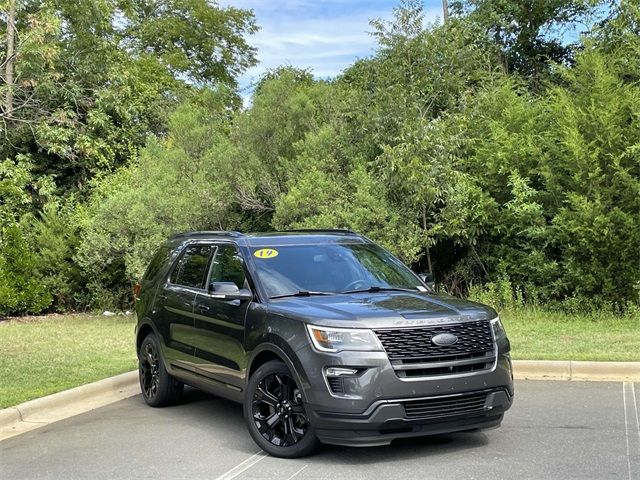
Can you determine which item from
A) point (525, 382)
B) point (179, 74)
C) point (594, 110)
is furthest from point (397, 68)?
point (179, 74)

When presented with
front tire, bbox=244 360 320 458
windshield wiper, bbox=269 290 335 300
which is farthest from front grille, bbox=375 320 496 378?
windshield wiper, bbox=269 290 335 300

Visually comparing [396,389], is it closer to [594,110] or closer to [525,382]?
[525,382]

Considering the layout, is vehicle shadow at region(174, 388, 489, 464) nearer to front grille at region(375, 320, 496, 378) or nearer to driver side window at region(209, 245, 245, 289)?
front grille at region(375, 320, 496, 378)

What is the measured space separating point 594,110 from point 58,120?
1401 centimetres

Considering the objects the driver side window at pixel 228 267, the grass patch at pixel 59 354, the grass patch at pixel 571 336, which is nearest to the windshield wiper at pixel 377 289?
the driver side window at pixel 228 267

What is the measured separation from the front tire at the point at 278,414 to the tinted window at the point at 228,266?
3.49 ft

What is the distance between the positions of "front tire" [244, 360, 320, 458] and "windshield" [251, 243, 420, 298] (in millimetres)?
766

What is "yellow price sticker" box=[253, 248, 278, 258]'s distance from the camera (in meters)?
6.77

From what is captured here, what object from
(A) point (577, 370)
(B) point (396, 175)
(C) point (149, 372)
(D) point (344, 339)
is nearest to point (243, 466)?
(D) point (344, 339)

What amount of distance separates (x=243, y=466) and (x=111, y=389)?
142 inches

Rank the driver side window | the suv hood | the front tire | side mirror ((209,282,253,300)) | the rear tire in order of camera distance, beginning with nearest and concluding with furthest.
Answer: the suv hood → the front tire → side mirror ((209,282,253,300)) → the driver side window → the rear tire

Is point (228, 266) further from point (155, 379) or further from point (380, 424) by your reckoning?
point (380, 424)

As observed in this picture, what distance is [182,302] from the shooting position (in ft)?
24.4

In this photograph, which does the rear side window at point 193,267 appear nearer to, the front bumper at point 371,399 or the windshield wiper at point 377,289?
the windshield wiper at point 377,289
